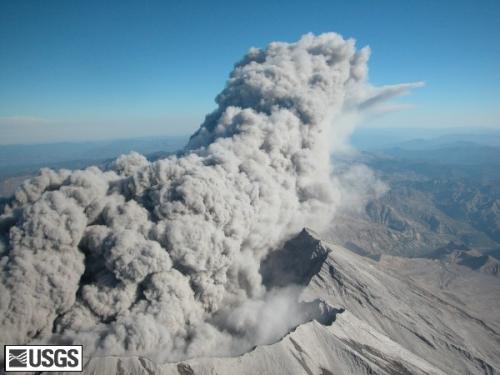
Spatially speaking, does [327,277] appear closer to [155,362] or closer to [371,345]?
[371,345]

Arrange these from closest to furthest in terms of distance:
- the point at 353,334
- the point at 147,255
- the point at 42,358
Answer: the point at 42,358 < the point at 147,255 < the point at 353,334

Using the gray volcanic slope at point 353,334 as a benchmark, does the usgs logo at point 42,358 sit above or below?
above

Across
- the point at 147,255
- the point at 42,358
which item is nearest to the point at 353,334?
the point at 147,255

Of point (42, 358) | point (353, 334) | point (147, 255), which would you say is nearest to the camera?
point (42, 358)

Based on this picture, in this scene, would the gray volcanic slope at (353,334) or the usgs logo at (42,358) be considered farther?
the gray volcanic slope at (353,334)

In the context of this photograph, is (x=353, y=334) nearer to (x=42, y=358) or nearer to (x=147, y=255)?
(x=147, y=255)
